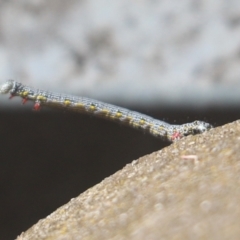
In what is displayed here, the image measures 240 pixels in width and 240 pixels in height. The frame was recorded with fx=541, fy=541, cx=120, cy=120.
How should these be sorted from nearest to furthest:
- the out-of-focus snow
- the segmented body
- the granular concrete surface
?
1. the granular concrete surface
2. the segmented body
3. the out-of-focus snow

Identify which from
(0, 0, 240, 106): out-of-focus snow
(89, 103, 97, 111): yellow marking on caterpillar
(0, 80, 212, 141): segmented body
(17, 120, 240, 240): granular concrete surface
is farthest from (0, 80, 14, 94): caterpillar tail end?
(0, 0, 240, 106): out-of-focus snow

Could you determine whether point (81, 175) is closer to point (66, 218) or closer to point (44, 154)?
point (44, 154)

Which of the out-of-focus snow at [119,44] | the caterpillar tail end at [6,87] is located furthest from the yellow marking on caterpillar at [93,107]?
the out-of-focus snow at [119,44]

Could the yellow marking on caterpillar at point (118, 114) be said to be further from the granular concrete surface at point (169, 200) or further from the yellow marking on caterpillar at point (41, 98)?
the granular concrete surface at point (169, 200)

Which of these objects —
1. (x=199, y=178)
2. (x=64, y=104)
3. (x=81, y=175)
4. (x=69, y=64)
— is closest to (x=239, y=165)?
(x=199, y=178)

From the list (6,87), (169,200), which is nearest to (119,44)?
(6,87)

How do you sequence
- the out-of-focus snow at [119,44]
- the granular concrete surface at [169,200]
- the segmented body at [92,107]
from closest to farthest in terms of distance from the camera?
the granular concrete surface at [169,200]
the segmented body at [92,107]
the out-of-focus snow at [119,44]

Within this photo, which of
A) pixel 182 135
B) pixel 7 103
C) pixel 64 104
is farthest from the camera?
pixel 7 103

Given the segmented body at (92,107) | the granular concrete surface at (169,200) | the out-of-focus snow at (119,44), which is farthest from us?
the out-of-focus snow at (119,44)

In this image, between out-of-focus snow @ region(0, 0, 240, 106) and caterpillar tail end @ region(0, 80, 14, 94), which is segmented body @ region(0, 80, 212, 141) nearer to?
caterpillar tail end @ region(0, 80, 14, 94)
